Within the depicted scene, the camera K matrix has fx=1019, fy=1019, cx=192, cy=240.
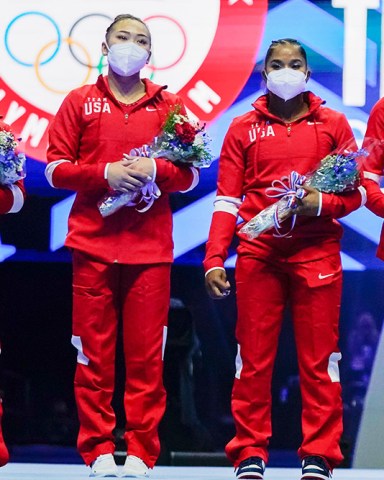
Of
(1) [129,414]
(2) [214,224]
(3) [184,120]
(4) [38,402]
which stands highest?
(3) [184,120]

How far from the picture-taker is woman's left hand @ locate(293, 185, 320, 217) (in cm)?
385

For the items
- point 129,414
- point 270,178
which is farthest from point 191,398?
point 270,178

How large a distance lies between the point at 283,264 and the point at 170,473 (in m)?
1.04

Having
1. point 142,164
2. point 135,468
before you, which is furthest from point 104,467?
point 142,164

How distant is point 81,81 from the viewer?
199 inches

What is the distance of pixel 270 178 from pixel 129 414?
1.09 meters

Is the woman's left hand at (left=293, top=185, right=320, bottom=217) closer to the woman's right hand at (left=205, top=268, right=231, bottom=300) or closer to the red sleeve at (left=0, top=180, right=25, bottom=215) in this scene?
the woman's right hand at (left=205, top=268, right=231, bottom=300)

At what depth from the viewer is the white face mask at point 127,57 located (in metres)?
4.08

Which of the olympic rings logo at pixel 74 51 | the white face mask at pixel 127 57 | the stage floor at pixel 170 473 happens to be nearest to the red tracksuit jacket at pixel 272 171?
the white face mask at pixel 127 57

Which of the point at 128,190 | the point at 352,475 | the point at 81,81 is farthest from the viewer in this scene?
the point at 81,81

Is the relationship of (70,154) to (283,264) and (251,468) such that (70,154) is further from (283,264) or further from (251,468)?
(251,468)

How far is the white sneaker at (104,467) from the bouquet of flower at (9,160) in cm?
113

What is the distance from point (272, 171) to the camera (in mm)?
4051

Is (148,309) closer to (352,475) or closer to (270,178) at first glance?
(270,178)
